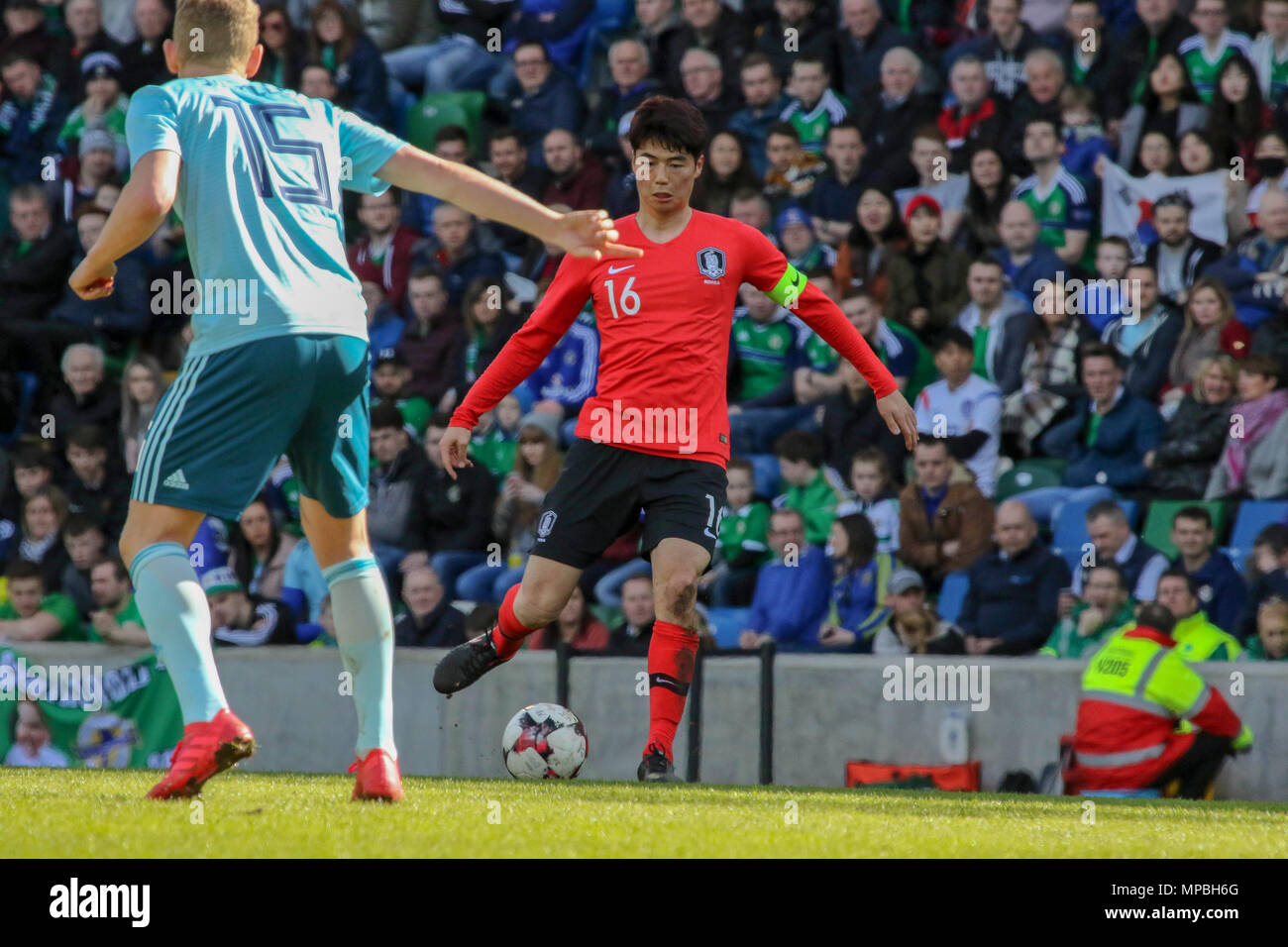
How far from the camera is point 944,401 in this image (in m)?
11.0

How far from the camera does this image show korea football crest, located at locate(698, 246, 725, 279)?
699 centimetres

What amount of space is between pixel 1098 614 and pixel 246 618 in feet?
17.1

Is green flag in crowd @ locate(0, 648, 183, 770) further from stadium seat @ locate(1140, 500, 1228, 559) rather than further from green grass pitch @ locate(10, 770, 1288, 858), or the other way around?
stadium seat @ locate(1140, 500, 1228, 559)

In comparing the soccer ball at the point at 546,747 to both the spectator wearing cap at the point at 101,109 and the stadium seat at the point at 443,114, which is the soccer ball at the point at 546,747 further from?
the spectator wearing cap at the point at 101,109

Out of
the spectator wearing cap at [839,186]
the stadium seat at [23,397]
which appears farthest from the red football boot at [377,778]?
the stadium seat at [23,397]

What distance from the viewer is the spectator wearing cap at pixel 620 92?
1305cm

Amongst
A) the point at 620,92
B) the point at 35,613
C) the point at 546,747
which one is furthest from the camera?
the point at 620,92

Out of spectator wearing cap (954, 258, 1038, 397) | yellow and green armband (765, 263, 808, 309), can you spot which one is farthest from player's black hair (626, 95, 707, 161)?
spectator wearing cap (954, 258, 1038, 397)

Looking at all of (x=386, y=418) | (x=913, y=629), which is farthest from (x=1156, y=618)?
(x=386, y=418)

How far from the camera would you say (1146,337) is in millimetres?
10883

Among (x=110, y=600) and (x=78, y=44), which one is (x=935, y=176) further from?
(x=78, y=44)

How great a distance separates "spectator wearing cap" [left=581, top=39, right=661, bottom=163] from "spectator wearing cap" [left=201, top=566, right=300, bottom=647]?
398cm

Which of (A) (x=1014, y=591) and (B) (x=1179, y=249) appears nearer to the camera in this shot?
(A) (x=1014, y=591)

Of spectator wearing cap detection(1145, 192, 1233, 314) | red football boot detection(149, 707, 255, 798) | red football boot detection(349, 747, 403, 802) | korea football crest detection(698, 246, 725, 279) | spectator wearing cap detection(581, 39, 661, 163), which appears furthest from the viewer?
spectator wearing cap detection(581, 39, 661, 163)
